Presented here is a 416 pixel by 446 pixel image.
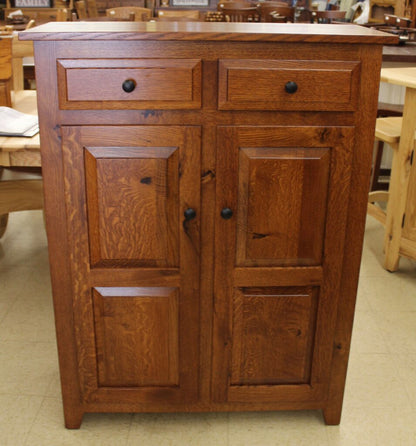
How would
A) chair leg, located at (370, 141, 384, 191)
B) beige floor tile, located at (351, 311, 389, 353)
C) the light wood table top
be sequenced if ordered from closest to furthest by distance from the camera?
1. beige floor tile, located at (351, 311, 389, 353)
2. the light wood table top
3. chair leg, located at (370, 141, 384, 191)

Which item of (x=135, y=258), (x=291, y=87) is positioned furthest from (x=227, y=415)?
(x=291, y=87)

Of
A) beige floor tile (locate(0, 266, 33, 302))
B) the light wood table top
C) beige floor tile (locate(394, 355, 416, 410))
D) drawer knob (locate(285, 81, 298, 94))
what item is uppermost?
drawer knob (locate(285, 81, 298, 94))

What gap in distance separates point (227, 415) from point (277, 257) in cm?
60

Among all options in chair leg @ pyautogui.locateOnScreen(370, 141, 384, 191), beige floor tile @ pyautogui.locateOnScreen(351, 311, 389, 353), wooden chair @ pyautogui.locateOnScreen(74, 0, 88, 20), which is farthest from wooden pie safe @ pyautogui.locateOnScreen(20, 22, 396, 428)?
wooden chair @ pyautogui.locateOnScreen(74, 0, 88, 20)

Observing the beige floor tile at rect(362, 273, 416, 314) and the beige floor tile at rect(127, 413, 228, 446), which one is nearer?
the beige floor tile at rect(127, 413, 228, 446)

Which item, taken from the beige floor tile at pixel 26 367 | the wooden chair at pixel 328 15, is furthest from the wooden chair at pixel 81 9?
the beige floor tile at pixel 26 367

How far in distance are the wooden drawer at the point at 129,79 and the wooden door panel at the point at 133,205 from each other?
119 mm

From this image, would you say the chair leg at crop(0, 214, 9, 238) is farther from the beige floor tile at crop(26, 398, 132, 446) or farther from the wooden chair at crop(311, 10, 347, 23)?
the wooden chair at crop(311, 10, 347, 23)

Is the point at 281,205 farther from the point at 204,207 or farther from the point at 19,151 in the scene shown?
the point at 19,151

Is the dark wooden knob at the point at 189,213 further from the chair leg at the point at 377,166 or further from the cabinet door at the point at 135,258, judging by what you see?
the chair leg at the point at 377,166

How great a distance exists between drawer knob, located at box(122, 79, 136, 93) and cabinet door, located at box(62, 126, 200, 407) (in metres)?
0.10

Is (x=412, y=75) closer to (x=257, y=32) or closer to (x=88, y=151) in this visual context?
(x=257, y=32)

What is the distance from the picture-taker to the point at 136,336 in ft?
5.55

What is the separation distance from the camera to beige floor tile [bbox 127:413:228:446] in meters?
1.78
